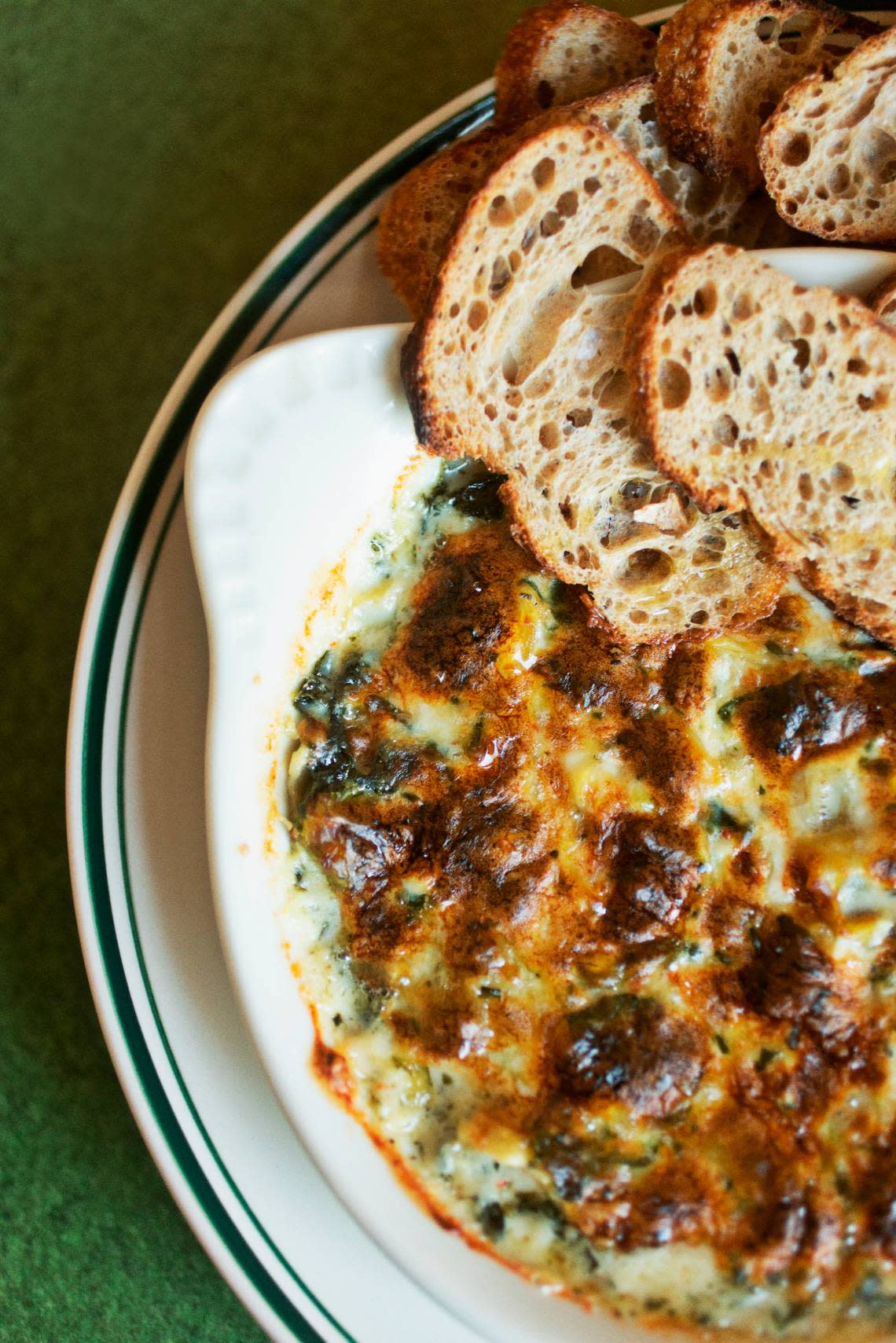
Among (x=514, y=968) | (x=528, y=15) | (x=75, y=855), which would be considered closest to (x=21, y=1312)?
(x=75, y=855)

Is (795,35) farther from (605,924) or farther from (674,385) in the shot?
(605,924)

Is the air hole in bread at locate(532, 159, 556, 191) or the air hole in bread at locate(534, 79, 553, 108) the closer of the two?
the air hole in bread at locate(532, 159, 556, 191)

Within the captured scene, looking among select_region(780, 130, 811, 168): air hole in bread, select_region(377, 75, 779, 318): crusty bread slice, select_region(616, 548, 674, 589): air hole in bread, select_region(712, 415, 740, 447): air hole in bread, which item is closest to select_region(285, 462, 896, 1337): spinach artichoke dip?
select_region(616, 548, 674, 589): air hole in bread

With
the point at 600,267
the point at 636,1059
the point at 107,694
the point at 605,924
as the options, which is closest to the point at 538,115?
the point at 600,267

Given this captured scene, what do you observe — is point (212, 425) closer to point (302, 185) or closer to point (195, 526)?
point (195, 526)

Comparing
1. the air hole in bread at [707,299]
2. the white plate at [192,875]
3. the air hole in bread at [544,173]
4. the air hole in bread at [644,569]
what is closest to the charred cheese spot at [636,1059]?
the white plate at [192,875]

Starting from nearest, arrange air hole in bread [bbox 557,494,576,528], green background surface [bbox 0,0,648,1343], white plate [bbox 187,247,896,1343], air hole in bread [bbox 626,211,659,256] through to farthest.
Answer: white plate [bbox 187,247,896,1343]
air hole in bread [bbox 626,211,659,256]
air hole in bread [bbox 557,494,576,528]
green background surface [bbox 0,0,648,1343]

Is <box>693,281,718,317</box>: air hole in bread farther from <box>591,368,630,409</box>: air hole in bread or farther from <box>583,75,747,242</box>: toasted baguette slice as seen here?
<box>583,75,747,242</box>: toasted baguette slice
